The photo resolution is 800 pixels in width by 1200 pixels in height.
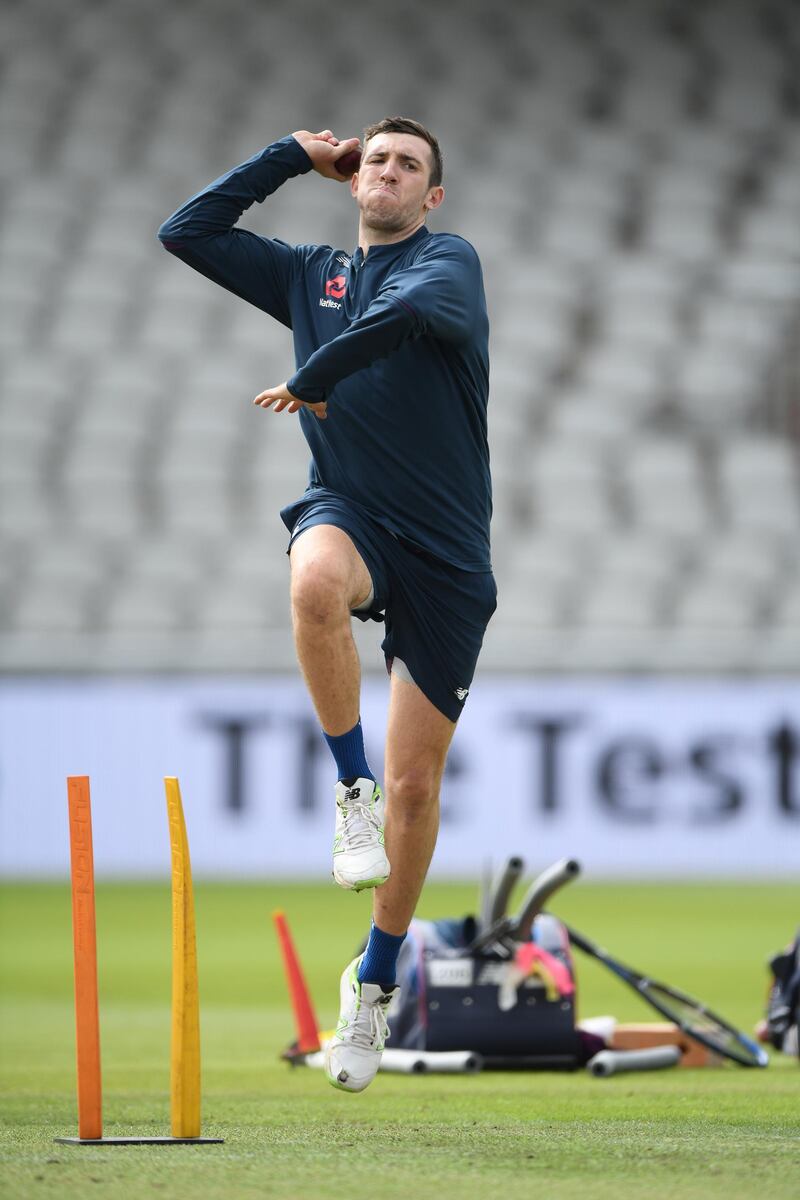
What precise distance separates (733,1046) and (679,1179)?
2.80 meters

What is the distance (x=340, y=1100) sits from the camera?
516 centimetres

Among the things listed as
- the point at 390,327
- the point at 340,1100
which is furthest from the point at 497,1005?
the point at 390,327

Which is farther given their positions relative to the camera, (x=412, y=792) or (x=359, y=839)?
(x=412, y=792)

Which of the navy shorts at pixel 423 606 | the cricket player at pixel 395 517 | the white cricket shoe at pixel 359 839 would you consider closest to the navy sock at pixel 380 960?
the cricket player at pixel 395 517

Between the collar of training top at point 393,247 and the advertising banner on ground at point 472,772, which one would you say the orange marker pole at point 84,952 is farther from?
the advertising banner on ground at point 472,772

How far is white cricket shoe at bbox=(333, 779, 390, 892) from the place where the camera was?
14.2 ft

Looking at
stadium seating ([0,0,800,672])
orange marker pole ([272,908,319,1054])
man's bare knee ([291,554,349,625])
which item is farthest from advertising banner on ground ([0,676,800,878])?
man's bare knee ([291,554,349,625])

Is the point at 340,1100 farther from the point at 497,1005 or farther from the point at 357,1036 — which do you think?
the point at 497,1005

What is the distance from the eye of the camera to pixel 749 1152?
381 centimetres

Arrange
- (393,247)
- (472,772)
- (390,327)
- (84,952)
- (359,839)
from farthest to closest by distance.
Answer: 1. (472,772)
2. (393,247)
3. (359,839)
4. (390,327)
5. (84,952)

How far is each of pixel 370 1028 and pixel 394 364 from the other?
1.63 metres

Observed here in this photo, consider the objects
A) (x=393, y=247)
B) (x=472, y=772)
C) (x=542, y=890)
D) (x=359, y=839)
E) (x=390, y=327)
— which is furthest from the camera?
(x=472, y=772)

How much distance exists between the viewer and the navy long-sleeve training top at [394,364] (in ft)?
14.5

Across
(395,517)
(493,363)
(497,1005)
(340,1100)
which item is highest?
(493,363)
